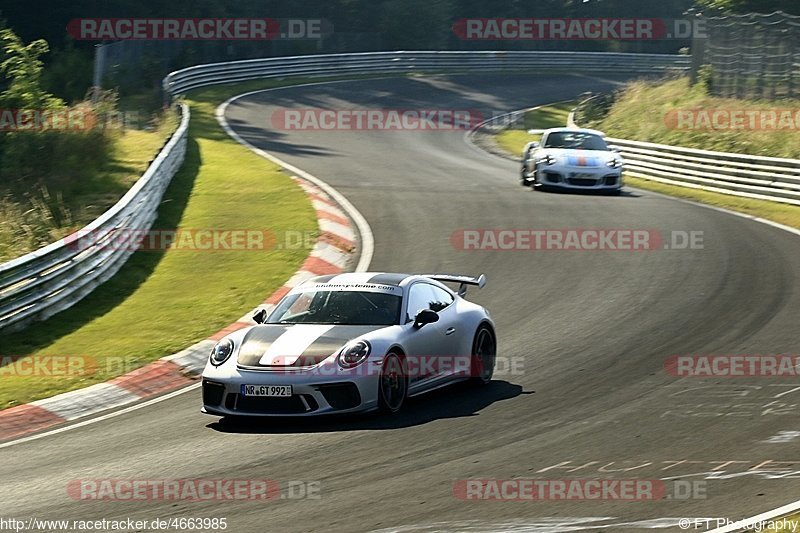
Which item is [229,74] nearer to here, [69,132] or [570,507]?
[69,132]

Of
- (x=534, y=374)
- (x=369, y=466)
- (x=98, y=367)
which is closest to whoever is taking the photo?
(x=369, y=466)

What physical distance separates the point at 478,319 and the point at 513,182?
49.7 feet

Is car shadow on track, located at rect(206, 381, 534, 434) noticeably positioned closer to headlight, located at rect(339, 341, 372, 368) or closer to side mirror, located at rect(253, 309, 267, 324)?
headlight, located at rect(339, 341, 372, 368)

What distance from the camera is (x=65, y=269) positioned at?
15688mm

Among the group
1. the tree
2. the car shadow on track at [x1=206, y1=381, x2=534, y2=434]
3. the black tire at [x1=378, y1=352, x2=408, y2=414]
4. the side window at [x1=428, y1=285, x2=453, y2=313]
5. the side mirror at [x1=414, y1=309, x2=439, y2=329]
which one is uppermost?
the tree

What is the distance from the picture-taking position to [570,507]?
7434 millimetres

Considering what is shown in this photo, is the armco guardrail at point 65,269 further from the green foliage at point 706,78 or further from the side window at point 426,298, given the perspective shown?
the green foliage at point 706,78

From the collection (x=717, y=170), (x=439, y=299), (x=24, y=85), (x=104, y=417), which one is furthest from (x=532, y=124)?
(x=104, y=417)

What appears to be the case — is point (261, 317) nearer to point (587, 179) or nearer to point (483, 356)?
point (483, 356)

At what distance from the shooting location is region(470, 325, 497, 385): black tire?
11.6 meters

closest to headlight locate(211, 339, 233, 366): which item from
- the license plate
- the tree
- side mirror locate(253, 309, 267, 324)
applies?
the license plate

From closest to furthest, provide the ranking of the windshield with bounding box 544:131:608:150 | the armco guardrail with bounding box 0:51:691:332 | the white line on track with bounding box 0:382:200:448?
the white line on track with bounding box 0:382:200:448 → the armco guardrail with bounding box 0:51:691:332 → the windshield with bounding box 544:131:608:150

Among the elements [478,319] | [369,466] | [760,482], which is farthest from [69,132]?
[760,482]

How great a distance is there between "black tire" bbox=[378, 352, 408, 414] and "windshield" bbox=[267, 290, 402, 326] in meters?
0.52
